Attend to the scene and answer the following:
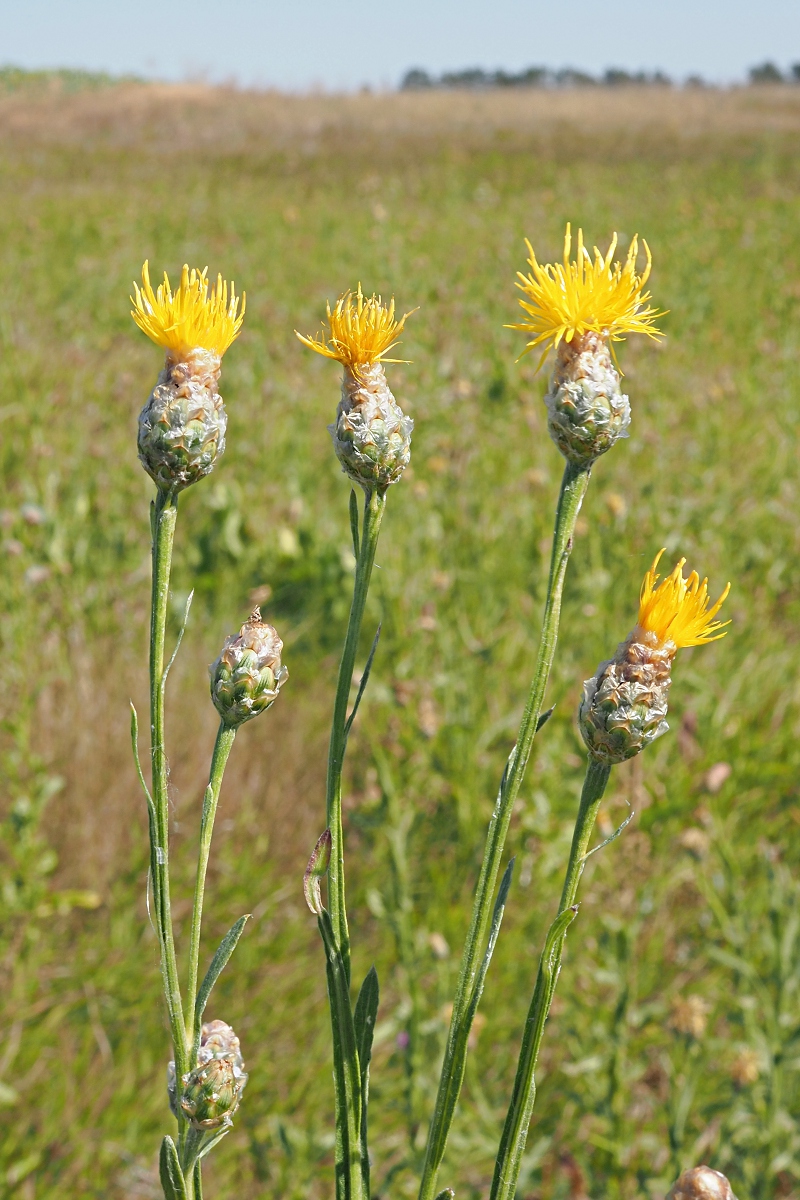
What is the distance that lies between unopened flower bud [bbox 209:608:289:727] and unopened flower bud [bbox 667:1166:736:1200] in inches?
11.4

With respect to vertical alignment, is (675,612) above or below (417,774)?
above

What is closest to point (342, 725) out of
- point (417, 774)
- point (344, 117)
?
point (417, 774)

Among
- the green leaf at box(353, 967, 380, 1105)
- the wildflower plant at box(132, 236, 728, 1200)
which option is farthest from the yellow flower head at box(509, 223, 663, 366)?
the green leaf at box(353, 967, 380, 1105)

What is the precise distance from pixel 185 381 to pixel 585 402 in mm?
205

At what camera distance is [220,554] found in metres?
2.85

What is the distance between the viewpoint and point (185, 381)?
0.52 m

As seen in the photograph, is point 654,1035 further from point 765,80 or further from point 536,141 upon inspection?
point 765,80

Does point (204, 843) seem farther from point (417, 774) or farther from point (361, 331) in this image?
point (417, 774)

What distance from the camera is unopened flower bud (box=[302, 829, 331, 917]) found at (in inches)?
18.5

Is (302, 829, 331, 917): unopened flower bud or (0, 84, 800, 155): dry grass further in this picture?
(0, 84, 800, 155): dry grass

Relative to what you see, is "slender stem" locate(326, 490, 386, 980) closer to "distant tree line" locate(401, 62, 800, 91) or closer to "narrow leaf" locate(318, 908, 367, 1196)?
"narrow leaf" locate(318, 908, 367, 1196)

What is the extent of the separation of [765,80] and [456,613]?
45068mm

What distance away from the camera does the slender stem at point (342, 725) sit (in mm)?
430

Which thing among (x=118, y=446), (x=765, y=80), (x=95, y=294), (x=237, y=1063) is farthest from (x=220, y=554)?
(x=765, y=80)
